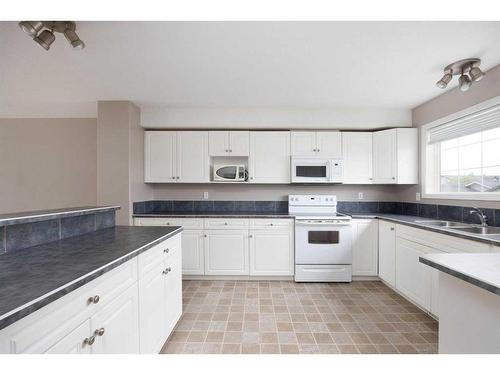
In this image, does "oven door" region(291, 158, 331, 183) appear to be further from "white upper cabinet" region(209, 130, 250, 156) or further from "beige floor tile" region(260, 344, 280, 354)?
"beige floor tile" region(260, 344, 280, 354)

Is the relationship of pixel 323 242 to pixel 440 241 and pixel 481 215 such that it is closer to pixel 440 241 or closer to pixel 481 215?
pixel 440 241

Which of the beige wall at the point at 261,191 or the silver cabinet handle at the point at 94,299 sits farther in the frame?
the beige wall at the point at 261,191

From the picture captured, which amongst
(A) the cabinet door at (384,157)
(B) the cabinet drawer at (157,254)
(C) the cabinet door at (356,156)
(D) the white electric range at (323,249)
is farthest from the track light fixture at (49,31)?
(A) the cabinet door at (384,157)

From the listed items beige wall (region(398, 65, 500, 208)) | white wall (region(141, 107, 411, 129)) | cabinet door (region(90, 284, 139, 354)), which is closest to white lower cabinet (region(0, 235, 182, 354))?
cabinet door (region(90, 284, 139, 354))

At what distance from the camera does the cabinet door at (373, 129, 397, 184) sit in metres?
3.08

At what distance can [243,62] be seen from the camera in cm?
197

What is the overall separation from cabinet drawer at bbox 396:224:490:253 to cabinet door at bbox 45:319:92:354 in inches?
94.4

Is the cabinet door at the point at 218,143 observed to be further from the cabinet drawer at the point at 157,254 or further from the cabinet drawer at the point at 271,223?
the cabinet drawer at the point at 157,254

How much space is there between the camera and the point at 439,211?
8.62ft

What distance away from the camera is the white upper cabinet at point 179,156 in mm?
3270

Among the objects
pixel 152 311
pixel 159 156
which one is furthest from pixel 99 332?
pixel 159 156

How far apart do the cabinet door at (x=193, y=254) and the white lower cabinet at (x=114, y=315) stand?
3.61 ft

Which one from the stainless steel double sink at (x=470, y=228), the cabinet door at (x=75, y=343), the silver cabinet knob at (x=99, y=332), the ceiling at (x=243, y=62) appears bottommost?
the silver cabinet knob at (x=99, y=332)

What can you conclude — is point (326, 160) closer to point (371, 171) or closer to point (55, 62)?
point (371, 171)
